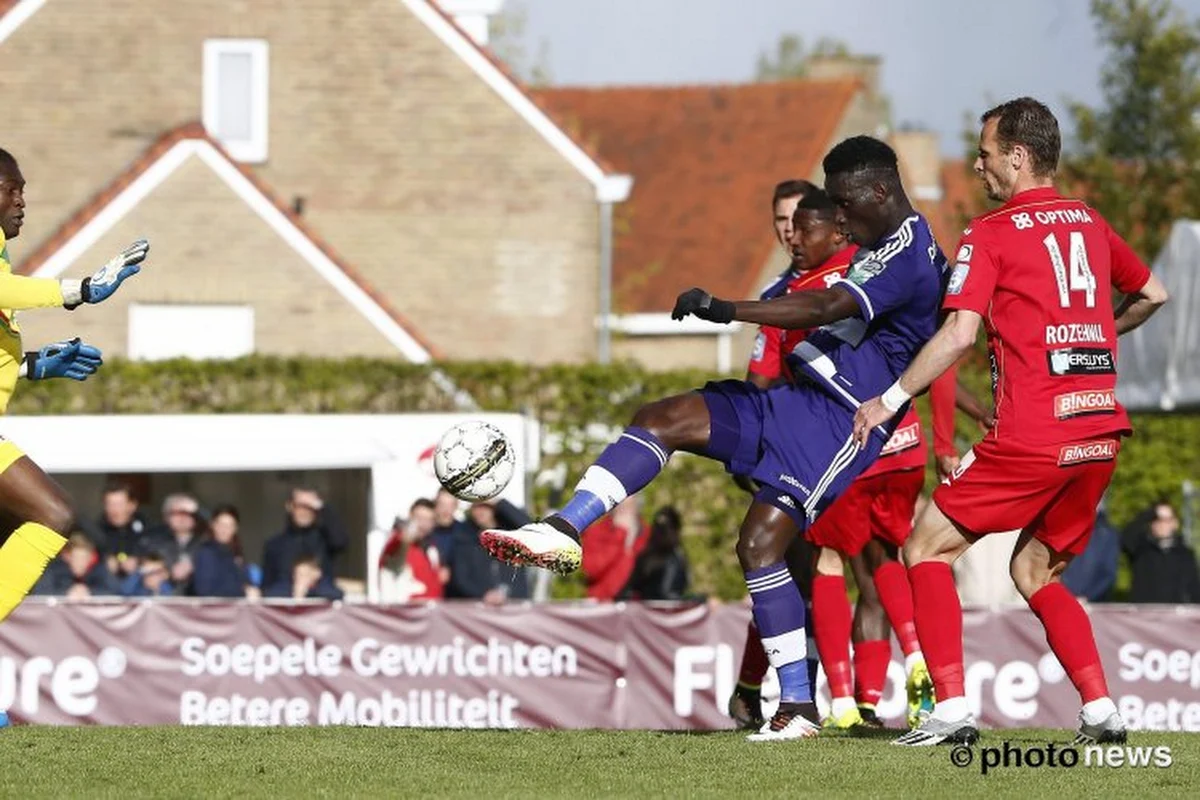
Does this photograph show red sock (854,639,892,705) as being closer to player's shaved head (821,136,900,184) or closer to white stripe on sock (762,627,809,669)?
white stripe on sock (762,627,809,669)

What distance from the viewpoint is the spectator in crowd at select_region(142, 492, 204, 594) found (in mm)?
19812

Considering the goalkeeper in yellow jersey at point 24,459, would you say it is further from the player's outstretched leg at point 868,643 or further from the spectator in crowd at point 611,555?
the spectator in crowd at point 611,555

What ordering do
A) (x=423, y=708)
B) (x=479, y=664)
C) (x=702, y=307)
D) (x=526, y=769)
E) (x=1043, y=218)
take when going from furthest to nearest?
(x=479, y=664)
(x=423, y=708)
(x=1043, y=218)
(x=702, y=307)
(x=526, y=769)

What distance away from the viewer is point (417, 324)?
34.5 metres

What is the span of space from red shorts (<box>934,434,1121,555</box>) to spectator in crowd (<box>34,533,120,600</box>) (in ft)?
38.7

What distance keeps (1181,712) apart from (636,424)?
9583 millimetres

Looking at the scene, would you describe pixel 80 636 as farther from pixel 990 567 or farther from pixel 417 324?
pixel 417 324

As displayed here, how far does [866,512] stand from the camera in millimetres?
11633

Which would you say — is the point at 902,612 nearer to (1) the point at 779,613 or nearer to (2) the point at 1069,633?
(1) the point at 779,613

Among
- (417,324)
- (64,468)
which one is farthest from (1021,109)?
(417,324)

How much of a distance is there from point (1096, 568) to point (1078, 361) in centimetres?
1234

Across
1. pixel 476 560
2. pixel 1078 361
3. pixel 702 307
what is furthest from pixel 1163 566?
pixel 702 307

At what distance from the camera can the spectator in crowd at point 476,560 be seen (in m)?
19.7

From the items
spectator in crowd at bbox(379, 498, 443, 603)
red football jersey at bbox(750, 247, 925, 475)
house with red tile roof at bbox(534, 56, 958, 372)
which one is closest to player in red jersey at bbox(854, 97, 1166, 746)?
red football jersey at bbox(750, 247, 925, 475)
